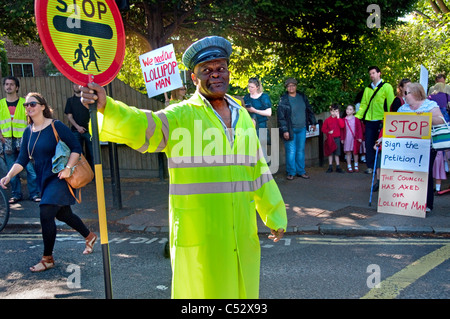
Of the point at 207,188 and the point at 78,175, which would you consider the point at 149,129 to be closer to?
the point at 207,188

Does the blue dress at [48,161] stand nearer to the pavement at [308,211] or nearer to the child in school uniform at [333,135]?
the pavement at [308,211]

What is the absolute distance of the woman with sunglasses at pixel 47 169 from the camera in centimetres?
504

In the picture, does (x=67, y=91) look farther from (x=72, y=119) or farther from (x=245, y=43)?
(x=245, y=43)

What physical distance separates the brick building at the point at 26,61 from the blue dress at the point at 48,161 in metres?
23.0

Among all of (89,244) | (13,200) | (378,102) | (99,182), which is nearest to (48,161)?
(89,244)

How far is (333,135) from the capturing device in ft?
35.1

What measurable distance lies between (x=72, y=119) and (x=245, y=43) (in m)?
5.66

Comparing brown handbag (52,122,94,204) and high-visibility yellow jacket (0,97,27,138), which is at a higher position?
high-visibility yellow jacket (0,97,27,138)

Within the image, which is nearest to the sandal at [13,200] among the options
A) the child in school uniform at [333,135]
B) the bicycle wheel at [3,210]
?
the bicycle wheel at [3,210]

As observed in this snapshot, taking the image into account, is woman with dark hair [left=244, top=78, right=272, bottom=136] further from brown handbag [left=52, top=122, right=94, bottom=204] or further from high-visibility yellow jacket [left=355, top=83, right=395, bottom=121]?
brown handbag [left=52, top=122, right=94, bottom=204]

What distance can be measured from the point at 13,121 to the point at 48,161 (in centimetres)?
391

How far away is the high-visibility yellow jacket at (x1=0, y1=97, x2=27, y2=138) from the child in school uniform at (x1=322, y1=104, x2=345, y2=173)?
6.51 m

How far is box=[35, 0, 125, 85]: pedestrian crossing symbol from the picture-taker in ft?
7.22

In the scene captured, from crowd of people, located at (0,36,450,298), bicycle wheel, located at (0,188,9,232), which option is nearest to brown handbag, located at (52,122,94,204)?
bicycle wheel, located at (0,188,9,232)
